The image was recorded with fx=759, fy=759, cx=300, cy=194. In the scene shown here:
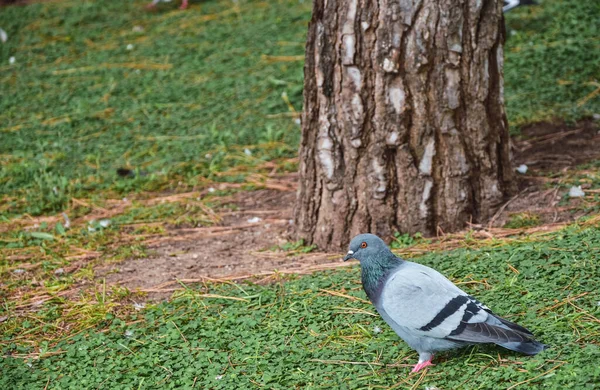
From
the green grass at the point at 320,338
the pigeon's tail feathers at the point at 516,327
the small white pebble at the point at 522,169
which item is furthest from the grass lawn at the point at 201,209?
the small white pebble at the point at 522,169

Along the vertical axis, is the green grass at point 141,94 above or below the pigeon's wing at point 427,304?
above

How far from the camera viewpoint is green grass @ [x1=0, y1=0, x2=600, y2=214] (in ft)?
20.4

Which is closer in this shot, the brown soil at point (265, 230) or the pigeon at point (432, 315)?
the pigeon at point (432, 315)

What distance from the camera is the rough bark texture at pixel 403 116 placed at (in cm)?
438

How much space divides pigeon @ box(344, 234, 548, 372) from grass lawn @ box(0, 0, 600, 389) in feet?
0.40

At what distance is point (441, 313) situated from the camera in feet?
10.8

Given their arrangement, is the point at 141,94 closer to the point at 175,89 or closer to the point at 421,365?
the point at 175,89

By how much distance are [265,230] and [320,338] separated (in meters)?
1.57

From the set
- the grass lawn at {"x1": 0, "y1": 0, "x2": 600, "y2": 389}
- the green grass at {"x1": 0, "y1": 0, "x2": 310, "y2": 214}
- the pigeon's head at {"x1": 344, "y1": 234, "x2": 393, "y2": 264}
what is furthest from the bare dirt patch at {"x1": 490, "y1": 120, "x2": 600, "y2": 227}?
the green grass at {"x1": 0, "y1": 0, "x2": 310, "y2": 214}

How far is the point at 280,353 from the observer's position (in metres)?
3.66

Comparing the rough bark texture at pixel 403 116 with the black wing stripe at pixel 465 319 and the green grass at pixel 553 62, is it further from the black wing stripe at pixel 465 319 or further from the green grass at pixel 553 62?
the green grass at pixel 553 62

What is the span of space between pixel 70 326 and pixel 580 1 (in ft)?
19.9

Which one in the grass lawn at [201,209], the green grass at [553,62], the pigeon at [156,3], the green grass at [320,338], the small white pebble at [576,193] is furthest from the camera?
the pigeon at [156,3]

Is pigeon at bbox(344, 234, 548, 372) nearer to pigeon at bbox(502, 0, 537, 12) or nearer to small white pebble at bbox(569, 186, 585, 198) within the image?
small white pebble at bbox(569, 186, 585, 198)
